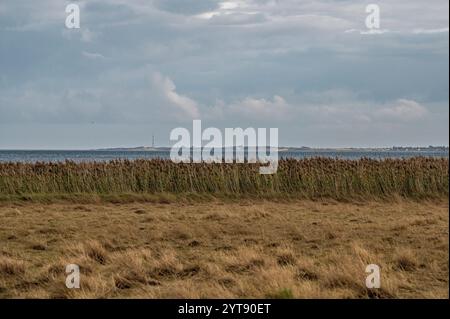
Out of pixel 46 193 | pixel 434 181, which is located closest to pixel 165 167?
pixel 46 193

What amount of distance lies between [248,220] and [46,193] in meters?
9.81

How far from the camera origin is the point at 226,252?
11164 mm

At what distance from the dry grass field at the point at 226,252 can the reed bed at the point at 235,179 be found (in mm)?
2881

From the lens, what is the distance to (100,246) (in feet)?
37.0

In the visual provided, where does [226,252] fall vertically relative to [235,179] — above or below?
below

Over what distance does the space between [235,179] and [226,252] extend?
11461 mm

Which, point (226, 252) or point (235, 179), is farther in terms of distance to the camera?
point (235, 179)

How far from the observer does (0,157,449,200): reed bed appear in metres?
21.7

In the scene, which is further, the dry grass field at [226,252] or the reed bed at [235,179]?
the reed bed at [235,179]

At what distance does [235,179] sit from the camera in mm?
22578

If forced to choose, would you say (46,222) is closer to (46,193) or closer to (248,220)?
(248,220)

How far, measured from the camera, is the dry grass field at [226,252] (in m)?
8.42

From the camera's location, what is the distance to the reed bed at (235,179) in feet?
71.1

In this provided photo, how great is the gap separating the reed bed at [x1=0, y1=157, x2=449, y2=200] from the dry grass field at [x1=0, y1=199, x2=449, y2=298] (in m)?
2.88
